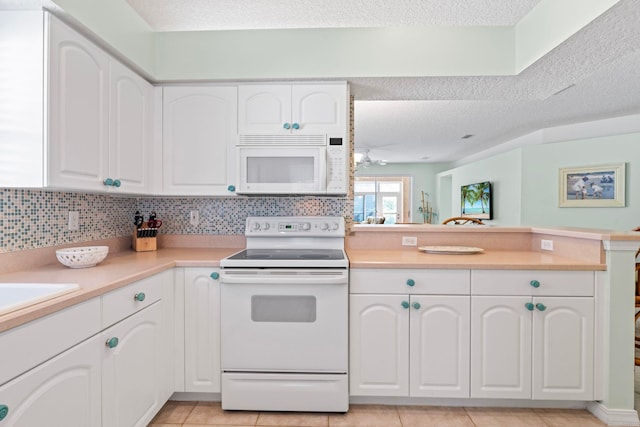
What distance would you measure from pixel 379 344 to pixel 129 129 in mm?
1853

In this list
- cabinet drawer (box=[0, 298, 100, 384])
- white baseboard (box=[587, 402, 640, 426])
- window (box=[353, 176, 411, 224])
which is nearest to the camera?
cabinet drawer (box=[0, 298, 100, 384])

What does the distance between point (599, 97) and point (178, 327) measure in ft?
14.5

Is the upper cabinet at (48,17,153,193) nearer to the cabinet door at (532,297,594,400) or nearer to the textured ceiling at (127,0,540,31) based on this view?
the textured ceiling at (127,0,540,31)

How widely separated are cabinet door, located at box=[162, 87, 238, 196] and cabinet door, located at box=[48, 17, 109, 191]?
0.48m

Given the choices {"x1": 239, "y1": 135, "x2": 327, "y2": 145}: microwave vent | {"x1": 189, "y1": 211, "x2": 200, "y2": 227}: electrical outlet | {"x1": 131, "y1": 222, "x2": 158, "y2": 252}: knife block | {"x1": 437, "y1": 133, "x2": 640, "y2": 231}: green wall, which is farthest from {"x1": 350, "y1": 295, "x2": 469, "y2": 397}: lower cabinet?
{"x1": 437, "y1": 133, "x2": 640, "y2": 231}: green wall

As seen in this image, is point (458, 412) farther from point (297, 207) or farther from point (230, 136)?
point (230, 136)

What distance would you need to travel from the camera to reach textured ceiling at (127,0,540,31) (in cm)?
191

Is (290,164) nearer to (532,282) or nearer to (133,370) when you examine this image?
(133,370)

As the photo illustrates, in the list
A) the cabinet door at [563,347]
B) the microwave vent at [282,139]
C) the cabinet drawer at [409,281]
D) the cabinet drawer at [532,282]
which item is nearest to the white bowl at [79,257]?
the microwave vent at [282,139]

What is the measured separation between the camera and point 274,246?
Result: 2.32 metres

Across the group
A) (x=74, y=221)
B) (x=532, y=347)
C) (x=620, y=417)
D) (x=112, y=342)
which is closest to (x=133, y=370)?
(x=112, y=342)

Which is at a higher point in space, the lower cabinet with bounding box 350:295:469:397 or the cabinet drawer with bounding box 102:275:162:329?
the cabinet drawer with bounding box 102:275:162:329

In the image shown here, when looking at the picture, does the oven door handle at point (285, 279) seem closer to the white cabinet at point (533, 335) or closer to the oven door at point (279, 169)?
the oven door at point (279, 169)

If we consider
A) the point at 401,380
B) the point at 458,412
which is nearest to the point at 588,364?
the point at 458,412
